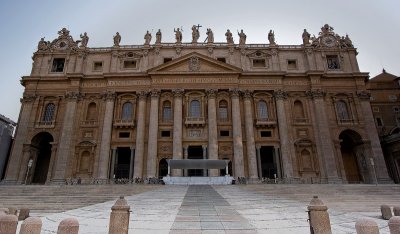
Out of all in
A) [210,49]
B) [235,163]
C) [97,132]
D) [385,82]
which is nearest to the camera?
[235,163]

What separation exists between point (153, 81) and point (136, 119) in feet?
18.1

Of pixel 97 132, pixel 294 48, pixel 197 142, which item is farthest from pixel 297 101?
pixel 97 132

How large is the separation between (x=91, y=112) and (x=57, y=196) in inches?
769

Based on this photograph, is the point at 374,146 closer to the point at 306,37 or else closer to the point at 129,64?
the point at 306,37

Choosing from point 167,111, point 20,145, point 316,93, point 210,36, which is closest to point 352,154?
point 316,93

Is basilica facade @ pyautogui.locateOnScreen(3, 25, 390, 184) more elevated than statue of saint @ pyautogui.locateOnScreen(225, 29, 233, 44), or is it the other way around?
statue of saint @ pyautogui.locateOnScreen(225, 29, 233, 44)

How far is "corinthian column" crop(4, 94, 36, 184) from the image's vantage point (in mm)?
32219

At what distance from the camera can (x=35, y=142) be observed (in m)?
35.1

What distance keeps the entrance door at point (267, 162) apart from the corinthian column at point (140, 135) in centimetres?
1543

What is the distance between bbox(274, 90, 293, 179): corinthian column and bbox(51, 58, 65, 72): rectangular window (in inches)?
1200

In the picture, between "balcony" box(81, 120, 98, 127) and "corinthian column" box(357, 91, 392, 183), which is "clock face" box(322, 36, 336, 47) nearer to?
"corinthian column" box(357, 91, 392, 183)

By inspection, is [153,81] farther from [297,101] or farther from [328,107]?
[328,107]

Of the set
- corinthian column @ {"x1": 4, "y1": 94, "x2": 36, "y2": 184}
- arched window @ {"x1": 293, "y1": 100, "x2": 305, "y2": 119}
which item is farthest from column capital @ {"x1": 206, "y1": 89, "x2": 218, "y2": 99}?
corinthian column @ {"x1": 4, "y1": 94, "x2": 36, "y2": 184}

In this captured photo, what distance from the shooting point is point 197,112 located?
1403 inches
